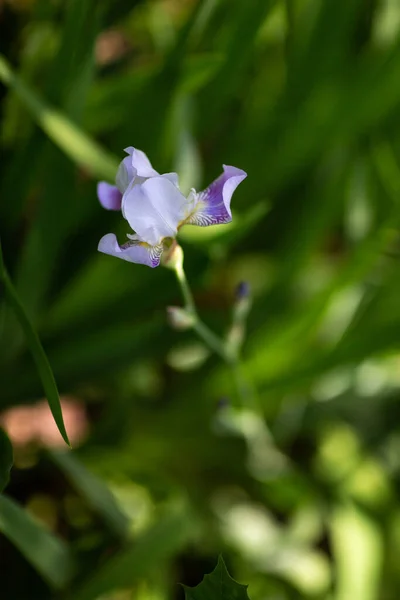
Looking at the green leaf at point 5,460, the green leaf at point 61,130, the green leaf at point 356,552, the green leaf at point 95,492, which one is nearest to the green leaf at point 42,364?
the green leaf at point 5,460

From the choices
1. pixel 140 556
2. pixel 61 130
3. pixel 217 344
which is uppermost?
pixel 61 130

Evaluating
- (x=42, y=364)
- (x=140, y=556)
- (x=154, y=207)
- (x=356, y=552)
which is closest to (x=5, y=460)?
(x=42, y=364)

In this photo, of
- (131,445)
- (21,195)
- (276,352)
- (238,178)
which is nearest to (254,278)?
(276,352)

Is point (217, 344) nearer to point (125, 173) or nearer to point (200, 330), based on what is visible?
point (200, 330)

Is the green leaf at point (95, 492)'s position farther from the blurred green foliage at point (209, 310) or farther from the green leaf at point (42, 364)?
the green leaf at point (42, 364)

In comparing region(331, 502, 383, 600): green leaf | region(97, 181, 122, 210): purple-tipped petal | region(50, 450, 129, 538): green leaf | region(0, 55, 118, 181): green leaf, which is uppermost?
region(0, 55, 118, 181): green leaf

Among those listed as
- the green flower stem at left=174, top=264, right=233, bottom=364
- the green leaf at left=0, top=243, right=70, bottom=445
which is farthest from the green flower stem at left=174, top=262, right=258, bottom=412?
the green leaf at left=0, top=243, right=70, bottom=445

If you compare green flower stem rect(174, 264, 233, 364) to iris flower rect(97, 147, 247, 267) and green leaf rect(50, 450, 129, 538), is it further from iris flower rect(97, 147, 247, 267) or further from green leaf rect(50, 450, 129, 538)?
green leaf rect(50, 450, 129, 538)
